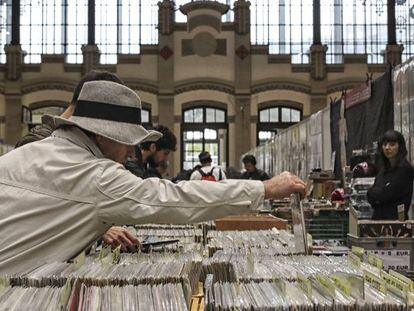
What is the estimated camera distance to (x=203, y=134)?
20922 mm

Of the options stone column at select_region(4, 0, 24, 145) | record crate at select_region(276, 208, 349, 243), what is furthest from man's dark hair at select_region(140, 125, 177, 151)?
stone column at select_region(4, 0, 24, 145)

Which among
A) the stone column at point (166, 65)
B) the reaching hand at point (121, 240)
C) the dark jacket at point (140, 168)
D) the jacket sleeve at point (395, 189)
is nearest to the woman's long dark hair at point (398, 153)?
the jacket sleeve at point (395, 189)

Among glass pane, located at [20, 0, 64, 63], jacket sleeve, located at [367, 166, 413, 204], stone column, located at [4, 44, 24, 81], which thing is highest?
glass pane, located at [20, 0, 64, 63]

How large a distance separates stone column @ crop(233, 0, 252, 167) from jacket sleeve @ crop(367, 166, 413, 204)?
A: 15.3 m

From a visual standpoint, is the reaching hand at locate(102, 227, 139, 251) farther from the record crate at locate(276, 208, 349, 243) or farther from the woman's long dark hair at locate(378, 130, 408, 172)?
the woman's long dark hair at locate(378, 130, 408, 172)

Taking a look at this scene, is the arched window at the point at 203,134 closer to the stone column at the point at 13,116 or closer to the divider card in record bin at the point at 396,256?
the stone column at the point at 13,116

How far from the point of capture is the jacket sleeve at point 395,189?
193 inches

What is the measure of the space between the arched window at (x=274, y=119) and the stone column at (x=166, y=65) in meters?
2.78

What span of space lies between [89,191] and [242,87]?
61.9 ft

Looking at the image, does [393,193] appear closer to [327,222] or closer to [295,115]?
[327,222]

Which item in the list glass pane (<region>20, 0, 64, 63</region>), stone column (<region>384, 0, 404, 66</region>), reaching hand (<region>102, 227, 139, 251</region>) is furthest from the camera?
glass pane (<region>20, 0, 64, 63</region>)

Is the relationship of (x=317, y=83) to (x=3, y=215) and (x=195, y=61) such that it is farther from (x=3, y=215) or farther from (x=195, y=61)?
(x=3, y=215)

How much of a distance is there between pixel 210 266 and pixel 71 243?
0.46 m

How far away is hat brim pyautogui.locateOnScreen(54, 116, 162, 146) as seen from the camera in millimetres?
2025
